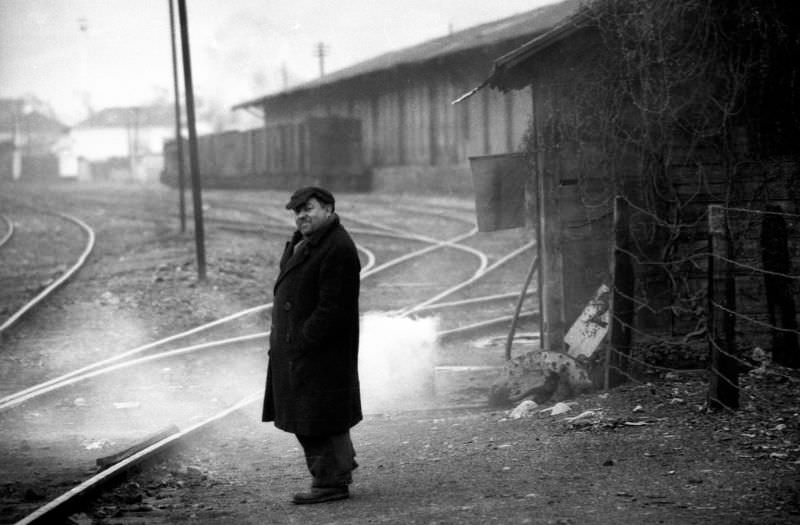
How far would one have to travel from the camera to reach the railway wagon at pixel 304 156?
37031mm

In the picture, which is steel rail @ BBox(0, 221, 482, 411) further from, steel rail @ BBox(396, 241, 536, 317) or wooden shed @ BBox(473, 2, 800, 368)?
wooden shed @ BBox(473, 2, 800, 368)

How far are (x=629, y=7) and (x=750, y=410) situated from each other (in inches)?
158

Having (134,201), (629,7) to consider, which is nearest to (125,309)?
(629,7)

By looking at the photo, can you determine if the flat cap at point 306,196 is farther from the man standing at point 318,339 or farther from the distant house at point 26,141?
the distant house at point 26,141

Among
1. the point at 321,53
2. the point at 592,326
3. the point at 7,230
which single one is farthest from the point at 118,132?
the point at 592,326

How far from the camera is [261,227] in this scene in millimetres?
24203

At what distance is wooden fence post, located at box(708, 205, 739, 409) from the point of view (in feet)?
23.2

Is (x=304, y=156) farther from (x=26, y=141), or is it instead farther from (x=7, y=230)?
(x=26, y=141)

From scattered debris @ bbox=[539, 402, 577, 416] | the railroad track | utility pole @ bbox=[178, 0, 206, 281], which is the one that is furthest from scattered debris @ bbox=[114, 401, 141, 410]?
utility pole @ bbox=[178, 0, 206, 281]

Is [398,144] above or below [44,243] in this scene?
above

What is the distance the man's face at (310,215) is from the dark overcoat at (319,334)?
39 mm

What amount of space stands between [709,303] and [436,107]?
90.7 ft

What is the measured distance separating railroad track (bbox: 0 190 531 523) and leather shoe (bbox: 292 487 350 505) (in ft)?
4.17

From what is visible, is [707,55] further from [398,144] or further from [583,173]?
[398,144]
